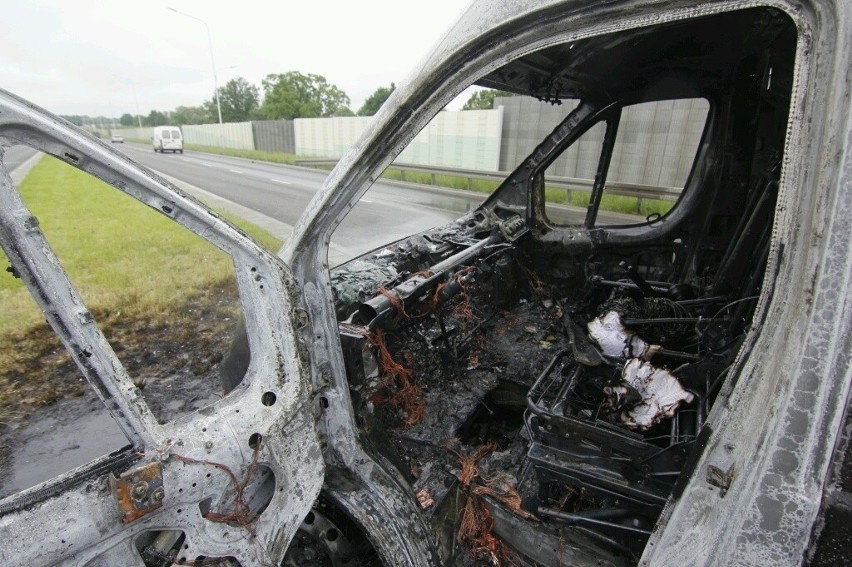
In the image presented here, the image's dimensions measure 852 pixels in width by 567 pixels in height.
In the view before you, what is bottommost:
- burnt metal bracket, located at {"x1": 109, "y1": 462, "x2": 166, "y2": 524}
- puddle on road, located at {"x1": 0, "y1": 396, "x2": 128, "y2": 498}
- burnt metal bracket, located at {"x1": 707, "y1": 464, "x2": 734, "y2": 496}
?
puddle on road, located at {"x1": 0, "y1": 396, "x2": 128, "y2": 498}

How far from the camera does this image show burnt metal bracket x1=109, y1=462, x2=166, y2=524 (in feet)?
3.68

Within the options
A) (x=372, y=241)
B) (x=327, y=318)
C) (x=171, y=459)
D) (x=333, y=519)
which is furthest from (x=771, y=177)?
(x=372, y=241)

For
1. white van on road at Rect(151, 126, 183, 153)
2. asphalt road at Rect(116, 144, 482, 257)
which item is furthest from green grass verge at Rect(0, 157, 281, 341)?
white van on road at Rect(151, 126, 183, 153)

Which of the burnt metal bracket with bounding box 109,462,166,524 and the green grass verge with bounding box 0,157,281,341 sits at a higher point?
the burnt metal bracket with bounding box 109,462,166,524

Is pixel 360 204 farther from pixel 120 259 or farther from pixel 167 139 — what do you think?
pixel 167 139

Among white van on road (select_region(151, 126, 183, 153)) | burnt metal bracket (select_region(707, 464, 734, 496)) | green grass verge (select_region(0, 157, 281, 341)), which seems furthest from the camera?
white van on road (select_region(151, 126, 183, 153))

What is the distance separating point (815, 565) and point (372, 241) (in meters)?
7.34

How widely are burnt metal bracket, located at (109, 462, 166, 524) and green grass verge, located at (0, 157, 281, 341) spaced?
6.68 feet

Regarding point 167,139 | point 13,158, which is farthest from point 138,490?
point 167,139

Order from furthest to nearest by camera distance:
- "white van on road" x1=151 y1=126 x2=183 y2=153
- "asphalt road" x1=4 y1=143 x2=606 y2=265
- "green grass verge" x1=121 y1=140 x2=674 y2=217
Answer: "white van on road" x1=151 y1=126 x2=183 y2=153, "green grass verge" x1=121 y1=140 x2=674 y2=217, "asphalt road" x1=4 y1=143 x2=606 y2=265

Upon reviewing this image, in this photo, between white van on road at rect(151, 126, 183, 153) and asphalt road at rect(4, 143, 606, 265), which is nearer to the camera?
asphalt road at rect(4, 143, 606, 265)

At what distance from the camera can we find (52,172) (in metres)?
16.5

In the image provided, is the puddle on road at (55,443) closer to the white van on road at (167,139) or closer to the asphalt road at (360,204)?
the asphalt road at (360,204)

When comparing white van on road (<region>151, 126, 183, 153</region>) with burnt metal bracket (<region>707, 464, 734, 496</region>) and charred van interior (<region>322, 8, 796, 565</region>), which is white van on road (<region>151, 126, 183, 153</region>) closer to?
charred van interior (<region>322, 8, 796, 565</region>)
